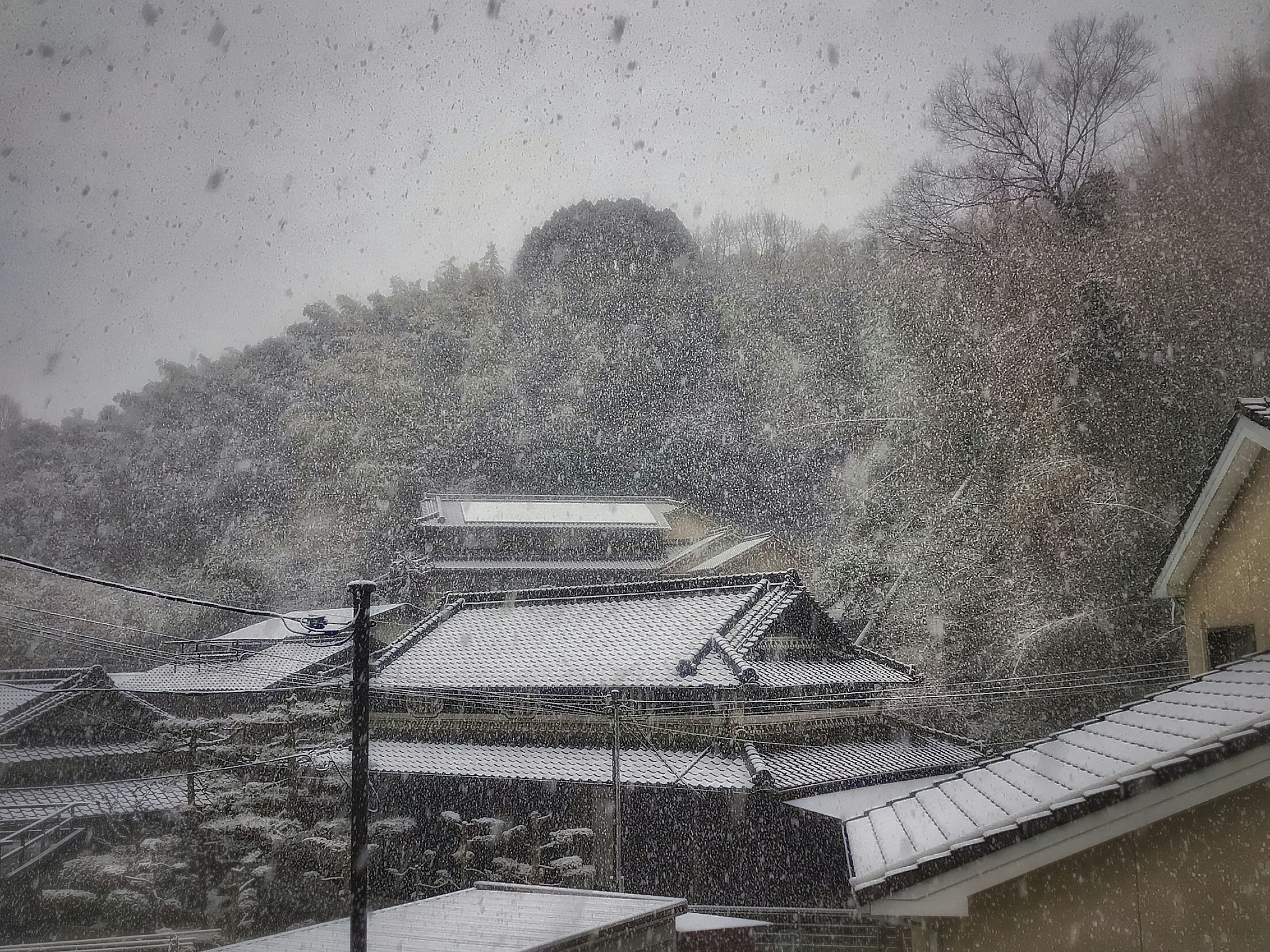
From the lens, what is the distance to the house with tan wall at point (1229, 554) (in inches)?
169

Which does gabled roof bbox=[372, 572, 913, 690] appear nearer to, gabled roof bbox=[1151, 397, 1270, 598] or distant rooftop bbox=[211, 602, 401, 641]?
gabled roof bbox=[1151, 397, 1270, 598]

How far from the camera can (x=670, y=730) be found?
8836 millimetres

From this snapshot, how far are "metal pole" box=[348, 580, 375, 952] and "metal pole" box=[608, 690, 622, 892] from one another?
379 centimetres

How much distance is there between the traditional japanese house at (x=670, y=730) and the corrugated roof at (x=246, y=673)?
4.75 meters

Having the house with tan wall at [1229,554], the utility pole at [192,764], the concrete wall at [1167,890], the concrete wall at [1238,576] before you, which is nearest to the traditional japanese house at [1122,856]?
the concrete wall at [1167,890]

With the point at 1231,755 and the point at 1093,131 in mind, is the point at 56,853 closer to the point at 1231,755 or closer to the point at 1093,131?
the point at 1231,755

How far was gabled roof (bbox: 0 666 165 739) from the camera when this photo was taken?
10.9 metres

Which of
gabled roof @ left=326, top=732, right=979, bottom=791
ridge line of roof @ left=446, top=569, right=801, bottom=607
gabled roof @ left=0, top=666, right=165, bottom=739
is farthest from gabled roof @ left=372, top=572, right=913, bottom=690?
gabled roof @ left=0, top=666, right=165, bottom=739

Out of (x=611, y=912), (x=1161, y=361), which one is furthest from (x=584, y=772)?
(x=1161, y=361)

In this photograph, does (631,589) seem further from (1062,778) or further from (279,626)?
Result: (279,626)

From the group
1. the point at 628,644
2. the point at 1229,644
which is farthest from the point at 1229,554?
the point at 628,644

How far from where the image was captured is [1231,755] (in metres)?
2.71

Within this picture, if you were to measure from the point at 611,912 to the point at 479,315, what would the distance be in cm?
2576

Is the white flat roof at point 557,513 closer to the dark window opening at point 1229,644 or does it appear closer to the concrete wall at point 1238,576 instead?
the concrete wall at point 1238,576
